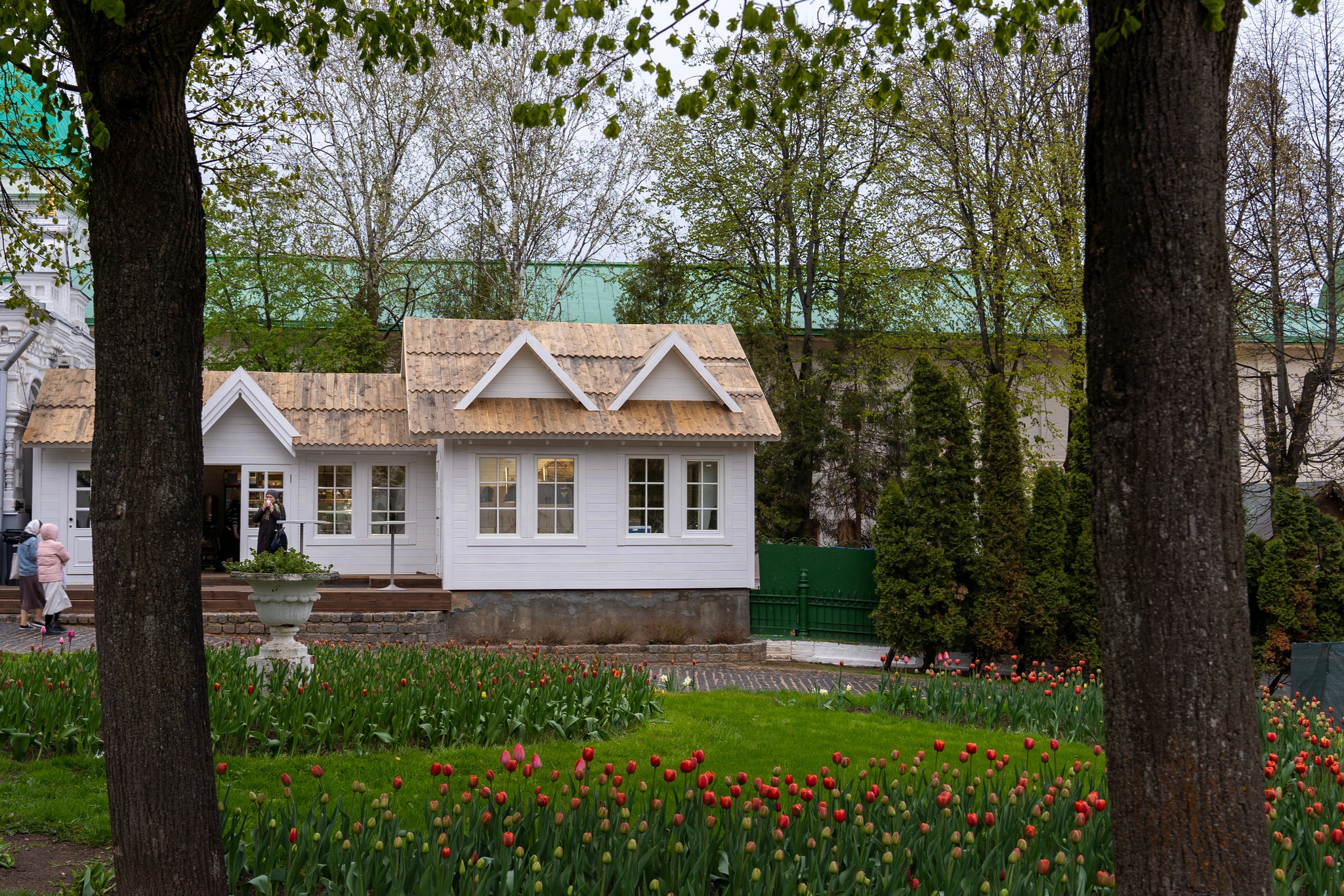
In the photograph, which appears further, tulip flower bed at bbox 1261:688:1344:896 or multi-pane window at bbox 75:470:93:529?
multi-pane window at bbox 75:470:93:529

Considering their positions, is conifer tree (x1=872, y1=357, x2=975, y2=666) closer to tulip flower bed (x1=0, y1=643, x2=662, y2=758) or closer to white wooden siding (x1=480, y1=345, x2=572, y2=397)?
white wooden siding (x1=480, y1=345, x2=572, y2=397)

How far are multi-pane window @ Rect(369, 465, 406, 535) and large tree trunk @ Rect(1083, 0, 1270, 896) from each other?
60.9 ft

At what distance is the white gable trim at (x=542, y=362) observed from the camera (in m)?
18.6

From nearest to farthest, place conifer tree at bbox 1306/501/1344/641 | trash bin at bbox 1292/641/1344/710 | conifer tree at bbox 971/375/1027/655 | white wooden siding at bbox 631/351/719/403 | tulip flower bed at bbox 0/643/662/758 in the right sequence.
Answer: tulip flower bed at bbox 0/643/662/758
trash bin at bbox 1292/641/1344/710
conifer tree at bbox 1306/501/1344/641
conifer tree at bbox 971/375/1027/655
white wooden siding at bbox 631/351/719/403

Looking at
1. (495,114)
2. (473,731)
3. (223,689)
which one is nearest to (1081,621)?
(473,731)

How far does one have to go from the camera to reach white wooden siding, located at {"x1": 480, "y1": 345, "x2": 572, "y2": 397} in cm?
1902

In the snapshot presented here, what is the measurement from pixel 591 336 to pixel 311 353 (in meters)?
12.4

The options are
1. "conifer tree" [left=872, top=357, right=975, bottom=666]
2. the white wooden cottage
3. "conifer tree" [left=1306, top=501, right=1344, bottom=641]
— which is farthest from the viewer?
the white wooden cottage

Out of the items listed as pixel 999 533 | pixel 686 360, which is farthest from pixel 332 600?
pixel 999 533

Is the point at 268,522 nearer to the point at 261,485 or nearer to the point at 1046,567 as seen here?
the point at 261,485

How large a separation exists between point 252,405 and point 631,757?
13861 mm

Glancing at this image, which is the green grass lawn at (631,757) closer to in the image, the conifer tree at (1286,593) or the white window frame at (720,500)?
the white window frame at (720,500)

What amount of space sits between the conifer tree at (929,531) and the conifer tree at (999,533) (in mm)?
250

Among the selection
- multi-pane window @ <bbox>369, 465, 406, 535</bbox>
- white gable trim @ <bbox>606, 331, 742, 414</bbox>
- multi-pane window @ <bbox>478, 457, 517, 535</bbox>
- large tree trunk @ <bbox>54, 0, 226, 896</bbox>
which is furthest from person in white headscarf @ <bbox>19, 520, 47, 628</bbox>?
large tree trunk @ <bbox>54, 0, 226, 896</bbox>
